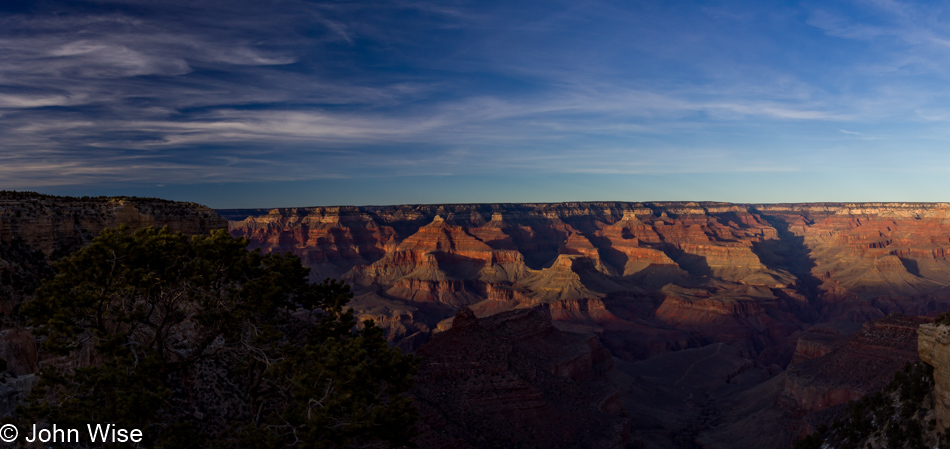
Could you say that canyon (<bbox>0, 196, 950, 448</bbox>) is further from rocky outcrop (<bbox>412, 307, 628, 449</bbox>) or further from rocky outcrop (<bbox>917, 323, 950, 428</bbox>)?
rocky outcrop (<bbox>917, 323, 950, 428</bbox>)

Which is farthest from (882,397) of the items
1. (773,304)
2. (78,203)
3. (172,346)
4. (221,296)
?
(773,304)

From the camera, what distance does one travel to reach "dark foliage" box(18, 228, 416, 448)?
17.0 metres

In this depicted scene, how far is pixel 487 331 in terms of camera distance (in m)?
50.3

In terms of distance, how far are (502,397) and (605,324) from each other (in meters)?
79.4

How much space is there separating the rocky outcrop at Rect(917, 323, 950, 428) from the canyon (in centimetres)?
2145

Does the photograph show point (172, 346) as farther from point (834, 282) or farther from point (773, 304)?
point (834, 282)

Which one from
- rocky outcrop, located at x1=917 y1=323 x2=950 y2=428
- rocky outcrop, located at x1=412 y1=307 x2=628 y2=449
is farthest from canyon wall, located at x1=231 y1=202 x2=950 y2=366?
rocky outcrop, located at x1=917 y1=323 x2=950 y2=428

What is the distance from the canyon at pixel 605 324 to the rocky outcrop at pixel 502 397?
0.49 feet

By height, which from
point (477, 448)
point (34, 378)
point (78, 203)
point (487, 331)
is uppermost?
point (78, 203)

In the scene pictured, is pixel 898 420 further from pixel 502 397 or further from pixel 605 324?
pixel 605 324

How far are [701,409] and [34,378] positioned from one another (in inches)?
2500

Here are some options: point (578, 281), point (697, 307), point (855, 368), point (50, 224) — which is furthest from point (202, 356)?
point (697, 307)

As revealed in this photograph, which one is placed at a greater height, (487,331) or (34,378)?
(34,378)

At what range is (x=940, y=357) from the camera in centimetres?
1964
